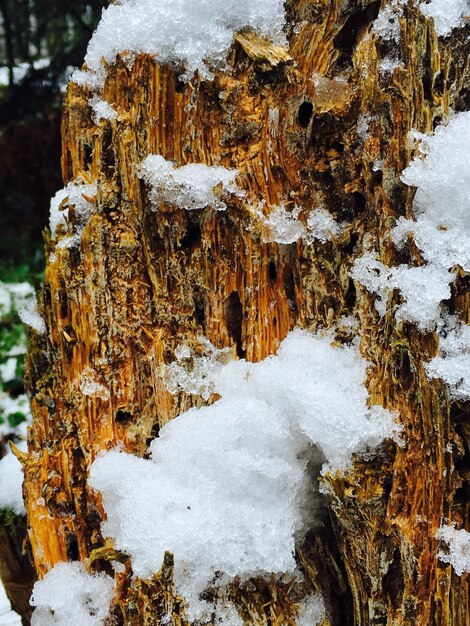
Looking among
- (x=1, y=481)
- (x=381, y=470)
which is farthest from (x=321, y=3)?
(x=1, y=481)

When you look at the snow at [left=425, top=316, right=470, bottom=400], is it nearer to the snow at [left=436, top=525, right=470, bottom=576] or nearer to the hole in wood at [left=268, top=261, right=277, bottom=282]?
the snow at [left=436, top=525, right=470, bottom=576]

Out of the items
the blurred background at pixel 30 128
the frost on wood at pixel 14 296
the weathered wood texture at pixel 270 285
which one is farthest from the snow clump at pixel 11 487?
the blurred background at pixel 30 128

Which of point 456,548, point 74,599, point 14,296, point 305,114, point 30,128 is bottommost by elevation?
point 74,599

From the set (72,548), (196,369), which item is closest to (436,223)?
(196,369)

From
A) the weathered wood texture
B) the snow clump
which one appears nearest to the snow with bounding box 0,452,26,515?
the snow clump

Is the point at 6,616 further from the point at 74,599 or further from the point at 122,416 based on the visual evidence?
the point at 122,416

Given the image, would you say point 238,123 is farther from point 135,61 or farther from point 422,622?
point 422,622

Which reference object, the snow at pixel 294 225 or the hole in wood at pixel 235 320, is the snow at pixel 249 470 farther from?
the snow at pixel 294 225

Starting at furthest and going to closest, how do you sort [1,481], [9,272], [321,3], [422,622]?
1. [9,272]
2. [1,481]
3. [321,3]
4. [422,622]
